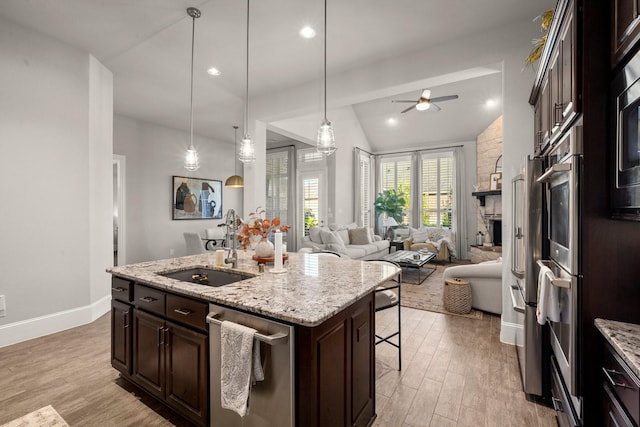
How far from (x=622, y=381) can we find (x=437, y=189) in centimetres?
773

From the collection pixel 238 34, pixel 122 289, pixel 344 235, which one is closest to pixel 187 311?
pixel 122 289

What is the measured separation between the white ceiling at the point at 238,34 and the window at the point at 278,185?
10.3ft

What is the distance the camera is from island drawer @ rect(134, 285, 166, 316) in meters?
1.84

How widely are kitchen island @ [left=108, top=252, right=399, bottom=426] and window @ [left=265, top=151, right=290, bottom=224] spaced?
571 cm

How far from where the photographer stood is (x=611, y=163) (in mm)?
1234

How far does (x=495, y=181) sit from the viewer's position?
664cm

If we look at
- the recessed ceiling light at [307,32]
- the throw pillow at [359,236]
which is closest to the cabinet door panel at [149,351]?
the recessed ceiling light at [307,32]

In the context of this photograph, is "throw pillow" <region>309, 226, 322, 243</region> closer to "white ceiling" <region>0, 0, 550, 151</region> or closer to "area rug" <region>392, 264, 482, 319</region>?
"area rug" <region>392, 264, 482, 319</region>

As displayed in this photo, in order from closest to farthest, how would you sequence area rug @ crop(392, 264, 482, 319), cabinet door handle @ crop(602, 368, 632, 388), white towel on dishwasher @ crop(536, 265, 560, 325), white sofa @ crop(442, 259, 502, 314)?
1. cabinet door handle @ crop(602, 368, 632, 388)
2. white towel on dishwasher @ crop(536, 265, 560, 325)
3. white sofa @ crop(442, 259, 502, 314)
4. area rug @ crop(392, 264, 482, 319)

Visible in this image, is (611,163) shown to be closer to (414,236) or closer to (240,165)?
(414,236)

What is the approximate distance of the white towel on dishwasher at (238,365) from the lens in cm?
132

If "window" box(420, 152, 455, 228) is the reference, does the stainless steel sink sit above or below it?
below

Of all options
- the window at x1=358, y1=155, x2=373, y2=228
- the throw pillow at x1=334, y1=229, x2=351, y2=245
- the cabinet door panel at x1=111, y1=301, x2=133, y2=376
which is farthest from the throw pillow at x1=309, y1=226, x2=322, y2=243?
the cabinet door panel at x1=111, y1=301, x2=133, y2=376

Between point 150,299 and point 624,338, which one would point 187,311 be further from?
point 624,338
